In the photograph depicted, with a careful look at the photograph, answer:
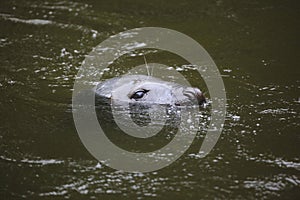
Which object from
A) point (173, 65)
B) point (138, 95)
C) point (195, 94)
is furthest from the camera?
point (173, 65)

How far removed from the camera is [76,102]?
4328 millimetres

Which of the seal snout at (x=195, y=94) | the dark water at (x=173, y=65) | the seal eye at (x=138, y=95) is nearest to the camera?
the dark water at (x=173, y=65)

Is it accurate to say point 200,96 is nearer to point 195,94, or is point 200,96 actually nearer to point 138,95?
point 195,94

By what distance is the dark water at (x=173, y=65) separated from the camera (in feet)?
11.0

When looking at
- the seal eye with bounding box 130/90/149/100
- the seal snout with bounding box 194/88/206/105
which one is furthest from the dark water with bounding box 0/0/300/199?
the seal eye with bounding box 130/90/149/100

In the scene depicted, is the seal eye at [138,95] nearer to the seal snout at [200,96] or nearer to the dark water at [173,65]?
the seal snout at [200,96]

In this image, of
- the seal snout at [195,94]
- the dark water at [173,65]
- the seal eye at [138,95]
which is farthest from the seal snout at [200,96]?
the seal eye at [138,95]

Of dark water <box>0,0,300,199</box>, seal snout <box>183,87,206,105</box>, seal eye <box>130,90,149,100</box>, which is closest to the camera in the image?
dark water <box>0,0,300,199</box>

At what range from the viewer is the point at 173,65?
4.94 m

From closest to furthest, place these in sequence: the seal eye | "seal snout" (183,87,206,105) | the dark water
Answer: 1. the dark water
2. "seal snout" (183,87,206,105)
3. the seal eye

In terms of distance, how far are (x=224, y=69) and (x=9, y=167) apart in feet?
7.17

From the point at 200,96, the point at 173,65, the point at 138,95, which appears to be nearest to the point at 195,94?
the point at 200,96

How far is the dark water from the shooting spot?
336 centimetres

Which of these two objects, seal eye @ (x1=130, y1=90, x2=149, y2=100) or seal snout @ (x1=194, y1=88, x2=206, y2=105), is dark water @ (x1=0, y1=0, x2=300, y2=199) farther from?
seal eye @ (x1=130, y1=90, x2=149, y2=100)
